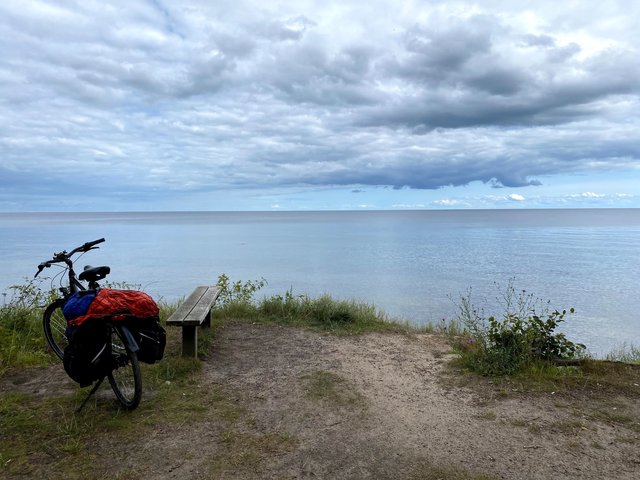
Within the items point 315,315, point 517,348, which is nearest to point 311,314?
point 315,315

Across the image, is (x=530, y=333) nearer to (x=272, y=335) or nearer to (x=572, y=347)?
(x=572, y=347)

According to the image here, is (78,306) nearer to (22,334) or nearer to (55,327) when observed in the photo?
(55,327)

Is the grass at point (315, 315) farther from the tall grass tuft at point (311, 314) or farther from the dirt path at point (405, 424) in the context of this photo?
the dirt path at point (405, 424)

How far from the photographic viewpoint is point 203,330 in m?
6.87

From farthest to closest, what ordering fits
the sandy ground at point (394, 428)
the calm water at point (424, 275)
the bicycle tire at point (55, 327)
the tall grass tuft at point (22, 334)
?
the calm water at point (424, 275) → the tall grass tuft at point (22, 334) → the bicycle tire at point (55, 327) → the sandy ground at point (394, 428)

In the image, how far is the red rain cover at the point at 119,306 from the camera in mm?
3766

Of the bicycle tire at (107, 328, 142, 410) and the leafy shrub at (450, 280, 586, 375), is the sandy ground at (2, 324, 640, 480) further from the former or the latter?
the bicycle tire at (107, 328, 142, 410)

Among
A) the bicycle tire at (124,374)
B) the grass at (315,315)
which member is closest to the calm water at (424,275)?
the grass at (315,315)

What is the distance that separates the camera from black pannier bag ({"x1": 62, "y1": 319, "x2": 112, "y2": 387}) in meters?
3.84

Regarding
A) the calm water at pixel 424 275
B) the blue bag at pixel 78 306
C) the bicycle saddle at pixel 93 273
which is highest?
the bicycle saddle at pixel 93 273

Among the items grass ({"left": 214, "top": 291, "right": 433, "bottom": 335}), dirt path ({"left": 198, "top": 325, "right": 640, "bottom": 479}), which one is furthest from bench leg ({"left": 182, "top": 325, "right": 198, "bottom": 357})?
grass ({"left": 214, "top": 291, "right": 433, "bottom": 335})

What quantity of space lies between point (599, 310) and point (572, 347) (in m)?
12.8

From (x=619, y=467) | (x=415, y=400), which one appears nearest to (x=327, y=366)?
(x=415, y=400)

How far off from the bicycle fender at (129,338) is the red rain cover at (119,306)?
0.42 ft
